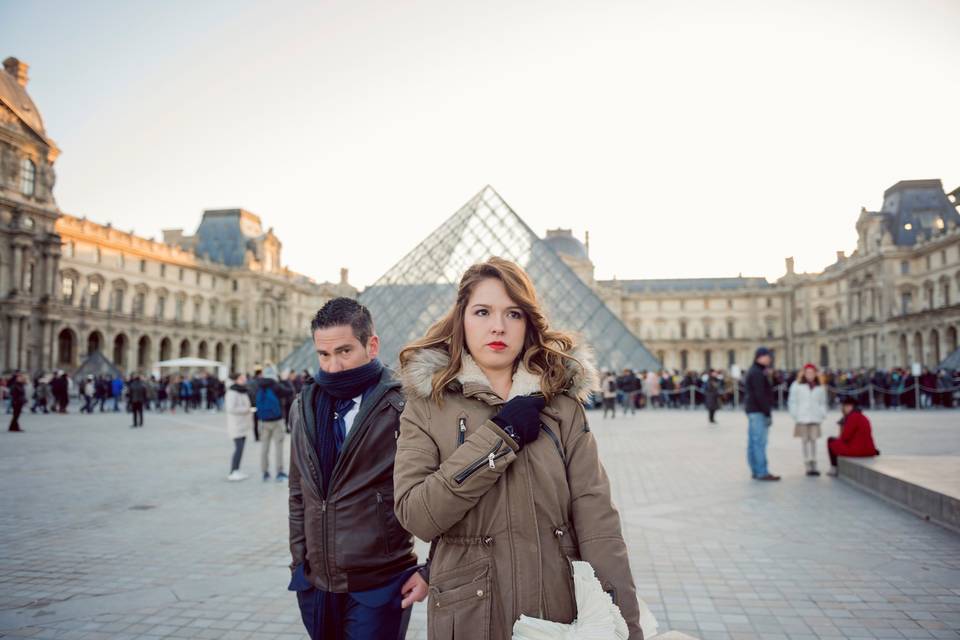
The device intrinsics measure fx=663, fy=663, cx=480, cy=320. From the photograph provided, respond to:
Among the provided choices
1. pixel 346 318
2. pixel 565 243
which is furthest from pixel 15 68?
pixel 565 243

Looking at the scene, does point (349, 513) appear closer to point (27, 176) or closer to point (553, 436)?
point (553, 436)

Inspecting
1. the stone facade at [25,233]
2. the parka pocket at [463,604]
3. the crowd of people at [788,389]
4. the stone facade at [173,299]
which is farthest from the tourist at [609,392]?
the stone facade at [173,299]

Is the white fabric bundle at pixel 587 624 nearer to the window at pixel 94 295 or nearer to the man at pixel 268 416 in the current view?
the man at pixel 268 416

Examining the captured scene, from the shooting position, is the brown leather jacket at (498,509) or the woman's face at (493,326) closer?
the brown leather jacket at (498,509)

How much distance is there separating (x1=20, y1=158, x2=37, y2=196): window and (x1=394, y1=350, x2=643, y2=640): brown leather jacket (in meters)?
36.7

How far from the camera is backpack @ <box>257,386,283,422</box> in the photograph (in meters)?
7.46

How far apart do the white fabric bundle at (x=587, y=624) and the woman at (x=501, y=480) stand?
64mm

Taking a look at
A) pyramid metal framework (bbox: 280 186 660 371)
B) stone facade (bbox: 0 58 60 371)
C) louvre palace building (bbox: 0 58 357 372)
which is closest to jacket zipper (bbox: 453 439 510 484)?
louvre palace building (bbox: 0 58 357 372)

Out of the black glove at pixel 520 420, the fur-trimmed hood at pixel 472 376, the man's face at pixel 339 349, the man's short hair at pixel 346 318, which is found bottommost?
the black glove at pixel 520 420

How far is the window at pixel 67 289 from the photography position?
35.8 m

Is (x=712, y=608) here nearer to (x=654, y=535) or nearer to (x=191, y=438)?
(x=654, y=535)

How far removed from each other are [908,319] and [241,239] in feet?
153

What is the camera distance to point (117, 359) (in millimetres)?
40312

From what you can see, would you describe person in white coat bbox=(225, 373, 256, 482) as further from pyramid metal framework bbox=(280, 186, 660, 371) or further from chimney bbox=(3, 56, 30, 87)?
chimney bbox=(3, 56, 30, 87)
